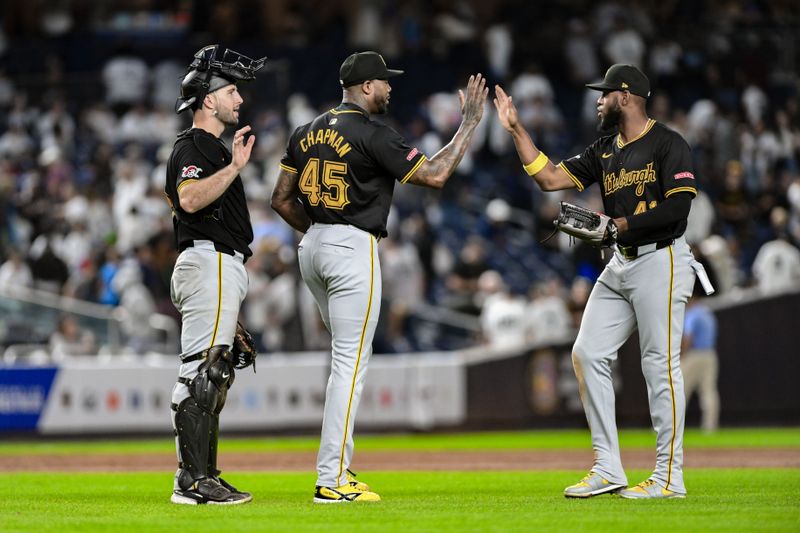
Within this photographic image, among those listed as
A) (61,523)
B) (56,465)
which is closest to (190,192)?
(61,523)

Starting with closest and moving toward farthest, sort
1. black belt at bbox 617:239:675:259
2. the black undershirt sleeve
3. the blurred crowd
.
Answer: the black undershirt sleeve → black belt at bbox 617:239:675:259 → the blurred crowd

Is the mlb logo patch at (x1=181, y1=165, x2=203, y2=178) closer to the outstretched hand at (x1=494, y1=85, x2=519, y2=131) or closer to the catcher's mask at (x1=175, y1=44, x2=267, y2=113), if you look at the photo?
the catcher's mask at (x1=175, y1=44, x2=267, y2=113)

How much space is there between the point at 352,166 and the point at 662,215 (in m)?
1.82

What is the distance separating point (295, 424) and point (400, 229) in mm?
4200

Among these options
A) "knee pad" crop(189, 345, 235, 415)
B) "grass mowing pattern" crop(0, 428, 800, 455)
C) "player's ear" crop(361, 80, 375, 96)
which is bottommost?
"grass mowing pattern" crop(0, 428, 800, 455)

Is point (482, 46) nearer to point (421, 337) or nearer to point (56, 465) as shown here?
point (421, 337)

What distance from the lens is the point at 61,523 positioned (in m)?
6.86

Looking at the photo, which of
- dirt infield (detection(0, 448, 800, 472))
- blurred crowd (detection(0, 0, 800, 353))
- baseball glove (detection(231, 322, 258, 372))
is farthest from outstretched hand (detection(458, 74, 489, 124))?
blurred crowd (detection(0, 0, 800, 353))

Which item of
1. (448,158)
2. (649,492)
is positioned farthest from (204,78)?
(649,492)

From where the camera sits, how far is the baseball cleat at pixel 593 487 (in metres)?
7.82

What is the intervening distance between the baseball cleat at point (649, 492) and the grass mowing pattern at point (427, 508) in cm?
11

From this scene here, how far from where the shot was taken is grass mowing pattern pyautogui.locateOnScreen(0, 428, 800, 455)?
50.1 feet

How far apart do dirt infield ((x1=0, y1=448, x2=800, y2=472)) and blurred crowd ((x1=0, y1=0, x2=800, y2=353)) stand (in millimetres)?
4024

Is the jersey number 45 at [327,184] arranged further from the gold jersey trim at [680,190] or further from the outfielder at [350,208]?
the gold jersey trim at [680,190]
